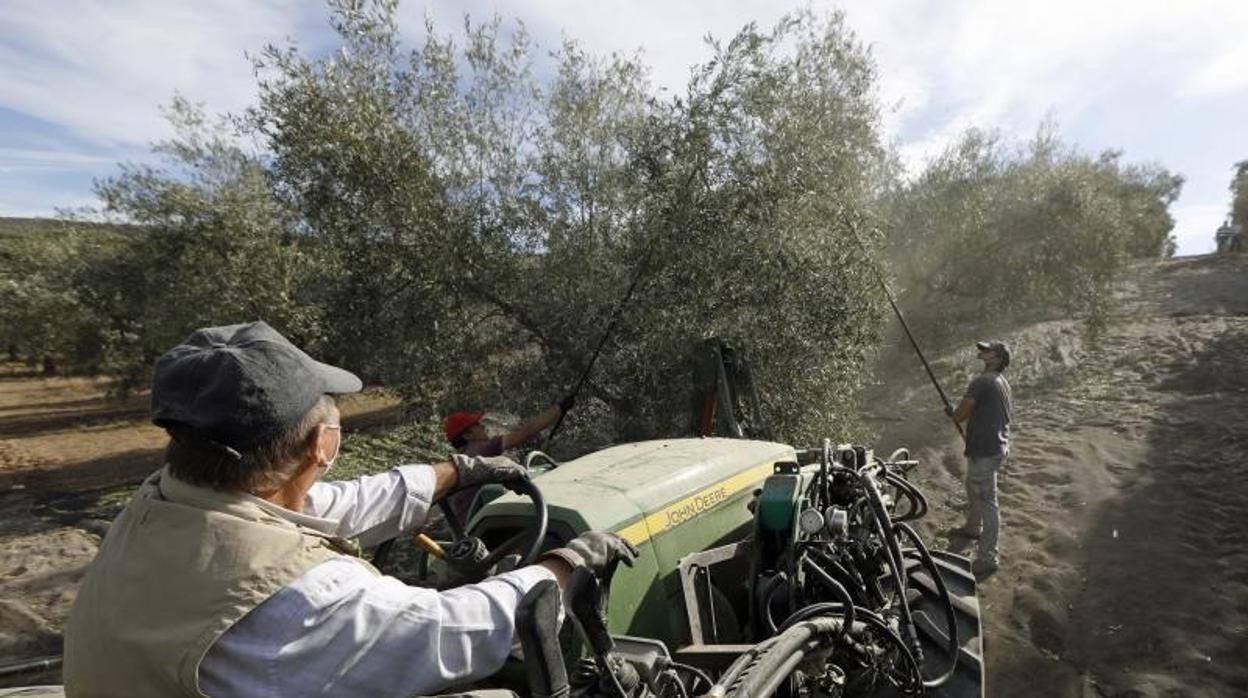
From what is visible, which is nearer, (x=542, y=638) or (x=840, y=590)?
(x=542, y=638)

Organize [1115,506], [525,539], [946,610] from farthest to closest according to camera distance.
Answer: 1. [1115,506]
2. [946,610]
3. [525,539]

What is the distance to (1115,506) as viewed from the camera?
6.69 m

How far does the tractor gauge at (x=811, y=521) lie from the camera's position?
3.11 meters

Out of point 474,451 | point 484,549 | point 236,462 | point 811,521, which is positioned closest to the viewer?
point 236,462

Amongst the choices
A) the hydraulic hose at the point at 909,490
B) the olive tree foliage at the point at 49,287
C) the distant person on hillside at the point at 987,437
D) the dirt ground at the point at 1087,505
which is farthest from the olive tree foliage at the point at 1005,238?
the olive tree foliage at the point at 49,287

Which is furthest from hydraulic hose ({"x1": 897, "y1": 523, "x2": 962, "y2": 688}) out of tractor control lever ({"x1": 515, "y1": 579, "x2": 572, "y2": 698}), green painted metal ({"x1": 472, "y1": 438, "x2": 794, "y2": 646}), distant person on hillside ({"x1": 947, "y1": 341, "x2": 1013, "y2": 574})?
distant person on hillside ({"x1": 947, "y1": 341, "x2": 1013, "y2": 574})

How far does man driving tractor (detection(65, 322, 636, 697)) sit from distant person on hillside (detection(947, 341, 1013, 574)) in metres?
5.21

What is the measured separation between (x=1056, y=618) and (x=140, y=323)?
14.0 metres

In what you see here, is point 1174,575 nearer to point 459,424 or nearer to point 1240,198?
point 459,424

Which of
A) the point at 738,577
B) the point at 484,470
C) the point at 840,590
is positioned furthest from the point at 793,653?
the point at 484,470

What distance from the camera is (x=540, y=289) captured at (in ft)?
23.3

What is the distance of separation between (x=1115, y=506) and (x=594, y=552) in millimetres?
6548

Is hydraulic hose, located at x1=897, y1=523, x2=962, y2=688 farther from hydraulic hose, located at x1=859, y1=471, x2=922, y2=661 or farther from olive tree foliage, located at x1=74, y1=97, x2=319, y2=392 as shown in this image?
olive tree foliage, located at x1=74, y1=97, x2=319, y2=392

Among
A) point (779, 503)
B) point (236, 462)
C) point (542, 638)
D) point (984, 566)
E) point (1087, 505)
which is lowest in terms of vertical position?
point (984, 566)
